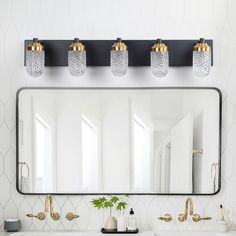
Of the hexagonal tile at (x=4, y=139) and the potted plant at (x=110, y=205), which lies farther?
the hexagonal tile at (x=4, y=139)

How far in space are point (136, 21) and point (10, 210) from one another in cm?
125

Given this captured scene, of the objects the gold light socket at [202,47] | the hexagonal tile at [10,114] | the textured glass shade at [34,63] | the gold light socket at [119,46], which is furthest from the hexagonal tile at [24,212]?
the gold light socket at [202,47]

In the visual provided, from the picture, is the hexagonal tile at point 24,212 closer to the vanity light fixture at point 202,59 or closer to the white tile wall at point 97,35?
the white tile wall at point 97,35

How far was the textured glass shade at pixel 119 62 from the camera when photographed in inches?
125

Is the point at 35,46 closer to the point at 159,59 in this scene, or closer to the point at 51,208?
the point at 159,59

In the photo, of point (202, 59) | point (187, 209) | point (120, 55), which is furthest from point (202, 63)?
point (187, 209)

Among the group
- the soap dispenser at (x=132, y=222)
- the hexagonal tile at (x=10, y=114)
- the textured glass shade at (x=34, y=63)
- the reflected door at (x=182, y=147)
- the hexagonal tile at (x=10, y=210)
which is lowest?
the soap dispenser at (x=132, y=222)

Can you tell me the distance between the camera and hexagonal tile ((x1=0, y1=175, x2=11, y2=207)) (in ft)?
10.8

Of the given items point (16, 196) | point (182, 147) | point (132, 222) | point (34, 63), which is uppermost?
point (34, 63)

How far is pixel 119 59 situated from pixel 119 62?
0.05 ft

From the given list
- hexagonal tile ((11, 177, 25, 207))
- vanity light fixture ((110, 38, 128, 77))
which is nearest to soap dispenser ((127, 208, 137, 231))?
hexagonal tile ((11, 177, 25, 207))

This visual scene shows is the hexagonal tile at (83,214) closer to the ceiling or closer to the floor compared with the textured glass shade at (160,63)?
closer to the floor

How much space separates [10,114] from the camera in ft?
10.8

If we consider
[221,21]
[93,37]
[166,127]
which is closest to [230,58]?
[221,21]
